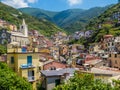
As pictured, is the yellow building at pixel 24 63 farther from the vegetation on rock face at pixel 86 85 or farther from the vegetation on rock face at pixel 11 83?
the vegetation on rock face at pixel 86 85

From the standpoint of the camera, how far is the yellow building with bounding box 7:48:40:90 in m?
42.7

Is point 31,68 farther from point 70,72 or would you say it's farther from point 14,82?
point 14,82

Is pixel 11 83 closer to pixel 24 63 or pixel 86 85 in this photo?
pixel 24 63

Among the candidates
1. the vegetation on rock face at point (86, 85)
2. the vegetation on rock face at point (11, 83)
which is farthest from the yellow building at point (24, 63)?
the vegetation on rock face at point (86, 85)

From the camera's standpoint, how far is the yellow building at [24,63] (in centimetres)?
4269

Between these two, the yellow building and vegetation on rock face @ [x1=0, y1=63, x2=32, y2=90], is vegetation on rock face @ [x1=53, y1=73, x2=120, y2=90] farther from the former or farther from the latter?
the yellow building

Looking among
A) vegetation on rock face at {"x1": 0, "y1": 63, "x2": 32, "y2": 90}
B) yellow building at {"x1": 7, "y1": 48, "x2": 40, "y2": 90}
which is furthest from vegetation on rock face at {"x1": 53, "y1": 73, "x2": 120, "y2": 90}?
yellow building at {"x1": 7, "y1": 48, "x2": 40, "y2": 90}

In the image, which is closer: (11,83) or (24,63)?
(11,83)

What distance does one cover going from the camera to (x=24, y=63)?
43031 millimetres

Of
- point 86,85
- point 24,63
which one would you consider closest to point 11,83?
point 24,63

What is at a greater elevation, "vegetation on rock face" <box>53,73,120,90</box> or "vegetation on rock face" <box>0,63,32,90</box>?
"vegetation on rock face" <box>53,73,120,90</box>

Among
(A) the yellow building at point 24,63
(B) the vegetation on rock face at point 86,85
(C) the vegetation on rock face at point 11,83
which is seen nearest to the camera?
(B) the vegetation on rock face at point 86,85

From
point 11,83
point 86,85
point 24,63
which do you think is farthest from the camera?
point 24,63

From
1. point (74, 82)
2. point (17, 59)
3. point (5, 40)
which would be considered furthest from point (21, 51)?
point (5, 40)
